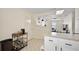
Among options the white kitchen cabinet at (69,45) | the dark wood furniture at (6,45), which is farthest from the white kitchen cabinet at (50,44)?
the dark wood furniture at (6,45)

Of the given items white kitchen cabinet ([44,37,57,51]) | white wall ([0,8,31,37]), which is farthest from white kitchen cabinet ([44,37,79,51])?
white wall ([0,8,31,37])

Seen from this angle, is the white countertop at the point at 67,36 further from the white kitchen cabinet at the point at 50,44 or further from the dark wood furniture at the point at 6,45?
the dark wood furniture at the point at 6,45

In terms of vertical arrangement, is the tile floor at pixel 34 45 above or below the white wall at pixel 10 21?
below

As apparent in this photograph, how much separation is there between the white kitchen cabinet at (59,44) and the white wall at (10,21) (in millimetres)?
368

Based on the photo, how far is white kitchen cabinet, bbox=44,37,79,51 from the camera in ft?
3.91

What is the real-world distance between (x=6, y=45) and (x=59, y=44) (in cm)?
66

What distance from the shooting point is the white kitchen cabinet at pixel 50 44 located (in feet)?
4.12

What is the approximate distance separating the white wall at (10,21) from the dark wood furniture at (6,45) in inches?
2.9

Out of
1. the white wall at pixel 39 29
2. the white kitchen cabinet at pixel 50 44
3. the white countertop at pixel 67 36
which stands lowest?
the white kitchen cabinet at pixel 50 44

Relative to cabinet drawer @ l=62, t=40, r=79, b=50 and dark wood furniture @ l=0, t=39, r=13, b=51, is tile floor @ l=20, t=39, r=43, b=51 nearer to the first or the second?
dark wood furniture @ l=0, t=39, r=13, b=51

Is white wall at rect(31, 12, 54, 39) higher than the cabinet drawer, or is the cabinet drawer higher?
white wall at rect(31, 12, 54, 39)

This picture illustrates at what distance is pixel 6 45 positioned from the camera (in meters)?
1.19
